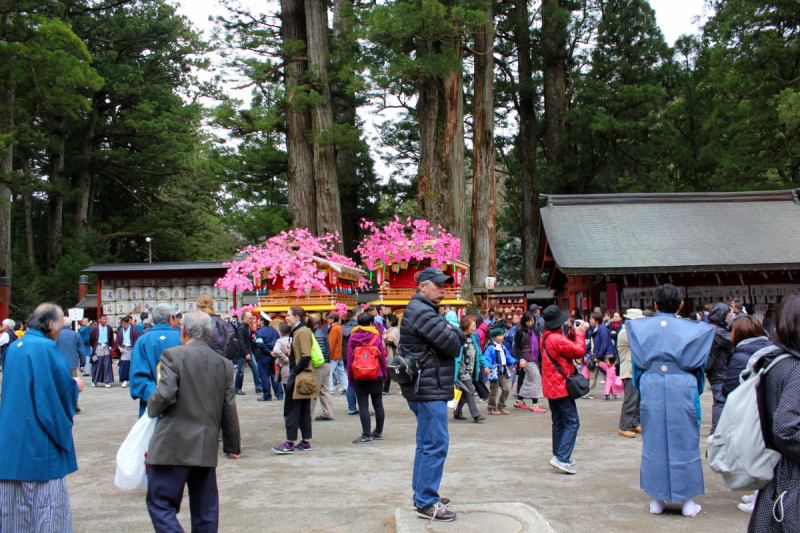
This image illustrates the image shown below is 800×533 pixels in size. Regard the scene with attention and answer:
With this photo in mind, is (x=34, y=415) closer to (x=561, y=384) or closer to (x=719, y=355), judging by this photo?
(x=561, y=384)

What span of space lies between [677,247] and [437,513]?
51.4 ft

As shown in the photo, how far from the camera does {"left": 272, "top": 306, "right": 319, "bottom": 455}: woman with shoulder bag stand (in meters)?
6.97

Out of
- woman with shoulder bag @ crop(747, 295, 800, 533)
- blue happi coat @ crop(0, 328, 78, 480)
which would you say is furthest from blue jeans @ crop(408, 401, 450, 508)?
blue happi coat @ crop(0, 328, 78, 480)

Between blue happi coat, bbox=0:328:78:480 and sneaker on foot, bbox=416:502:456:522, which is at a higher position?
blue happi coat, bbox=0:328:78:480

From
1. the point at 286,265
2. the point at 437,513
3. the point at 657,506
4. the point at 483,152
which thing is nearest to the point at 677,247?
the point at 483,152

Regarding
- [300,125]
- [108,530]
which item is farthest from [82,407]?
[300,125]

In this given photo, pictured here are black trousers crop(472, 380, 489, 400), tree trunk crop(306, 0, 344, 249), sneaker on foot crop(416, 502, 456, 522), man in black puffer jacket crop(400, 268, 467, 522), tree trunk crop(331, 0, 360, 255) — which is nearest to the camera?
sneaker on foot crop(416, 502, 456, 522)

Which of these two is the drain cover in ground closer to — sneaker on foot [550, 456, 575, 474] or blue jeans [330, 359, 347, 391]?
sneaker on foot [550, 456, 575, 474]

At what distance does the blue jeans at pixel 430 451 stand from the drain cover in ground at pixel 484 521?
171 millimetres

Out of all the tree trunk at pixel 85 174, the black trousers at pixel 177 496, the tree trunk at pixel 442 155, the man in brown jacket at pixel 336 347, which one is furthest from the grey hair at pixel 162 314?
the tree trunk at pixel 85 174

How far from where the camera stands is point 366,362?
7508mm

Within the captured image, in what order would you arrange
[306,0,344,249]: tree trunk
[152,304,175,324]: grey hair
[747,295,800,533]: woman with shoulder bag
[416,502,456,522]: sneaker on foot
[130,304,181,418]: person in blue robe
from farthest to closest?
[306,0,344,249]: tree trunk < [152,304,175,324]: grey hair < [130,304,181,418]: person in blue robe < [416,502,456,522]: sneaker on foot < [747,295,800,533]: woman with shoulder bag

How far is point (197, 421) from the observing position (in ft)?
12.0

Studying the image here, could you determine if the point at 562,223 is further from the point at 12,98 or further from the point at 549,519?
the point at 12,98
